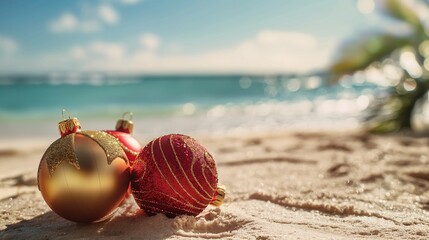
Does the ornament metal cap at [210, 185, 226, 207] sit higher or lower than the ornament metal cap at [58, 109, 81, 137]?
lower

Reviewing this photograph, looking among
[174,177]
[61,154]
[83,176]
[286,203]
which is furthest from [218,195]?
[61,154]

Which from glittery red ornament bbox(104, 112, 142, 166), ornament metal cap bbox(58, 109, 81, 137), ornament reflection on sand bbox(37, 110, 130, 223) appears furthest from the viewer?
glittery red ornament bbox(104, 112, 142, 166)

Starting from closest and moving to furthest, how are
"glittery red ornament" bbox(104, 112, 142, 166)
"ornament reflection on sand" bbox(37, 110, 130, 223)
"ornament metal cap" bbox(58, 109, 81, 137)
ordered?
"ornament reflection on sand" bbox(37, 110, 130, 223) → "ornament metal cap" bbox(58, 109, 81, 137) → "glittery red ornament" bbox(104, 112, 142, 166)

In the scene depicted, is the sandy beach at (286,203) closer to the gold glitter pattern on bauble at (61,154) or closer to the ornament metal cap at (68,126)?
the gold glitter pattern on bauble at (61,154)

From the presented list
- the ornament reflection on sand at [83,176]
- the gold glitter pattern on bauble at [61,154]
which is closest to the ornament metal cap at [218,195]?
the ornament reflection on sand at [83,176]

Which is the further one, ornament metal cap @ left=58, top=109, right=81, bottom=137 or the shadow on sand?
ornament metal cap @ left=58, top=109, right=81, bottom=137

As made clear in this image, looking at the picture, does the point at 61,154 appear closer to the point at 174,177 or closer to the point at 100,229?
the point at 100,229

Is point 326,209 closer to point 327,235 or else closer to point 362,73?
point 327,235

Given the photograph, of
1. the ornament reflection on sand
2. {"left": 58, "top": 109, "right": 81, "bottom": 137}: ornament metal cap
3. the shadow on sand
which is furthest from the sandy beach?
{"left": 58, "top": 109, "right": 81, "bottom": 137}: ornament metal cap

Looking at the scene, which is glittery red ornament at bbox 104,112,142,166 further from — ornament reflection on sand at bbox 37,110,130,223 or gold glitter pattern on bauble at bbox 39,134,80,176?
gold glitter pattern on bauble at bbox 39,134,80,176
